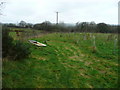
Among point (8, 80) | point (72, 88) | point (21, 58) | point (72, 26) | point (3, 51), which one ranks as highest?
point (72, 26)

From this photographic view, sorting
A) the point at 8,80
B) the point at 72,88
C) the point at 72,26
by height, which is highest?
the point at 72,26

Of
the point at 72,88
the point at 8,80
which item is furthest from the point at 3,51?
the point at 72,88

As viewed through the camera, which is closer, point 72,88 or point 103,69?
point 72,88

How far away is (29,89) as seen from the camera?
2.51 m

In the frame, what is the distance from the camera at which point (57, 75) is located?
128 inches

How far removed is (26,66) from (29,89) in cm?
127

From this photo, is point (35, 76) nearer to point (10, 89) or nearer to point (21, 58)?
point (10, 89)

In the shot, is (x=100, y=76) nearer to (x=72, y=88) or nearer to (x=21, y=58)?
(x=72, y=88)

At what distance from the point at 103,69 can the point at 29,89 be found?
285 cm

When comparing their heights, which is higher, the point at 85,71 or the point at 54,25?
the point at 54,25

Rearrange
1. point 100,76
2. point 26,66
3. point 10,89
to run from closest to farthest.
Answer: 1. point 10,89
2. point 100,76
3. point 26,66

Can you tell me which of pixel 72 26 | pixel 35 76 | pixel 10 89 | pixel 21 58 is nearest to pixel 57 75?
pixel 35 76

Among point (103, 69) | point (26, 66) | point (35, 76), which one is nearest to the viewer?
point (35, 76)

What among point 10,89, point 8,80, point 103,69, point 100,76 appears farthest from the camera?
point 103,69
